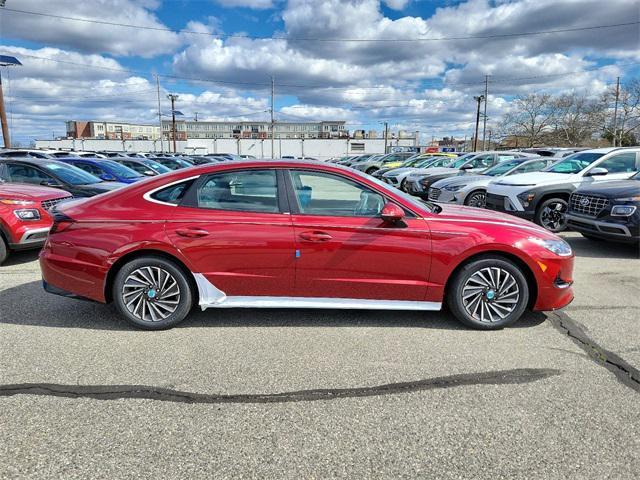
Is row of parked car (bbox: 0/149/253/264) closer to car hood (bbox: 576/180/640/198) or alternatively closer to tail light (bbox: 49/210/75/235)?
tail light (bbox: 49/210/75/235)

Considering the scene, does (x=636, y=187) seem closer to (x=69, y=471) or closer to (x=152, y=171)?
(x=69, y=471)

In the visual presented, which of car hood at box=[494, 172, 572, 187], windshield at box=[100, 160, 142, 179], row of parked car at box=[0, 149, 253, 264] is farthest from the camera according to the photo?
windshield at box=[100, 160, 142, 179]

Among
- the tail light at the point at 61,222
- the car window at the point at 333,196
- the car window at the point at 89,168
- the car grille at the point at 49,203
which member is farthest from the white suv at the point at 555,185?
the car window at the point at 89,168

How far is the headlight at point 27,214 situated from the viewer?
6.16 meters

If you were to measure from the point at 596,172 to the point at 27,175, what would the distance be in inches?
448

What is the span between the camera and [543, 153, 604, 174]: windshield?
9336 millimetres

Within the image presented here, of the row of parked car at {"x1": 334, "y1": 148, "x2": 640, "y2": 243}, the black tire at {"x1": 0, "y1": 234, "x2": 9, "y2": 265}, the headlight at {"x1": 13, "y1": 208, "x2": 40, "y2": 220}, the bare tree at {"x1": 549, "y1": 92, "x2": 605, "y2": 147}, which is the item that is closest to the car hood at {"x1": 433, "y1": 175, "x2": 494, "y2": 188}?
the row of parked car at {"x1": 334, "y1": 148, "x2": 640, "y2": 243}

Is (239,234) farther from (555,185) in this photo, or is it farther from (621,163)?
(621,163)

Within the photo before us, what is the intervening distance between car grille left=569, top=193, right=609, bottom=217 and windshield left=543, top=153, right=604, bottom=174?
6.39 feet

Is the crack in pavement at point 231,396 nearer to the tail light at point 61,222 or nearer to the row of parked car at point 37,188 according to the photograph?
the tail light at point 61,222

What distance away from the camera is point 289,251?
383cm

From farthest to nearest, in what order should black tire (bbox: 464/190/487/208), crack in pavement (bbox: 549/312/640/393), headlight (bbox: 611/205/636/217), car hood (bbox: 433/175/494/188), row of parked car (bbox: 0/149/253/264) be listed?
1. car hood (bbox: 433/175/494/188)
2. black tire (bbox: 464/190/487/208)
3. headlight (bbox: 611/205/636/217)
4. row of parked car (bbox: 0/149/253/264)
5. crack in pavement (bbox: 549/312/640/393)

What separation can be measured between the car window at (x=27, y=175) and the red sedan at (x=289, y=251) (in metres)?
5.40

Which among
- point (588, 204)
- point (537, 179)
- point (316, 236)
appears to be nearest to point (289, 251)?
point (316, 236)
